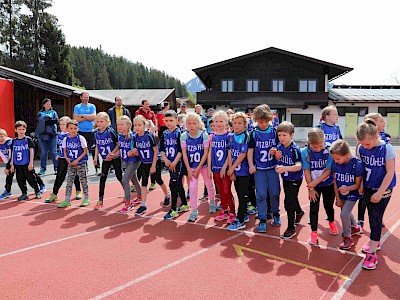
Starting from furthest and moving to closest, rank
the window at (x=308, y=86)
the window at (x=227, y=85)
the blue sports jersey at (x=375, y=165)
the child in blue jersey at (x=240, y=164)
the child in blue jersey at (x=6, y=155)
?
the window at (x=227, y=85), the window at (x=308, y=86), the child in blue jersey at (x=6, y=155), the child in blue jersey at (x=240, y=164), the blue sports jersey at (x=375, y=165)

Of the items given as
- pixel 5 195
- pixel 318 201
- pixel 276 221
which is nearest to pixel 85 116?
pixel 5 195

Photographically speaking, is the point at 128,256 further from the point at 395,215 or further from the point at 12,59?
the point at 12,59

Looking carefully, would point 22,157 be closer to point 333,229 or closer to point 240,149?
point 240,149

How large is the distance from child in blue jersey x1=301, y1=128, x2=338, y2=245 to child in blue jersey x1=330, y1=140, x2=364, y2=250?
5.7 inches

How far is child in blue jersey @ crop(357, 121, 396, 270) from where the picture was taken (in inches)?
148

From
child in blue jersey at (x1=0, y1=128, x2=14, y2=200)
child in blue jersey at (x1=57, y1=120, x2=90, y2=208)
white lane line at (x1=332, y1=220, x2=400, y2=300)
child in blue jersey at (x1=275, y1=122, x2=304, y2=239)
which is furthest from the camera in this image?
child in blue jersey at (x1=0, y1=128, x2=14, y2=200)

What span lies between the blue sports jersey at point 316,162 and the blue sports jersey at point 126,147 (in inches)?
120

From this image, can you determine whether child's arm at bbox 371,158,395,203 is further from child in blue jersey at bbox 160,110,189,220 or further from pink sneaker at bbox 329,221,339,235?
child in blue jersey at bbox 160,110,189,220

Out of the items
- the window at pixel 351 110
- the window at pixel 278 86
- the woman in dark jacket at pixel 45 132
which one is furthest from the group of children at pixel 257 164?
the window at pixel 351 110

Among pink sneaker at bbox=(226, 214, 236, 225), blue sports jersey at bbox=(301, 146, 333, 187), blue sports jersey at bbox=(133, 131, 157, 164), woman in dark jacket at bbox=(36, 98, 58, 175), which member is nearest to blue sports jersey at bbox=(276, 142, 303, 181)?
blue sports jersey at bbox=(301, 146, 333, 187)

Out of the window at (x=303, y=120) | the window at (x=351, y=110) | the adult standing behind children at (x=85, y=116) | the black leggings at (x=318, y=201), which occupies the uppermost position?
the window at (x=351, y=110)

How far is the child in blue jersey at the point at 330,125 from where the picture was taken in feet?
19.4

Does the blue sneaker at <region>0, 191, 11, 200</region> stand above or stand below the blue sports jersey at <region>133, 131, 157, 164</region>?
below

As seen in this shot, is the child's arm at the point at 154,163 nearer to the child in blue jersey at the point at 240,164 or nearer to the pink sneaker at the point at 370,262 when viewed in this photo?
the child in blue jersey at the point at 240,164
